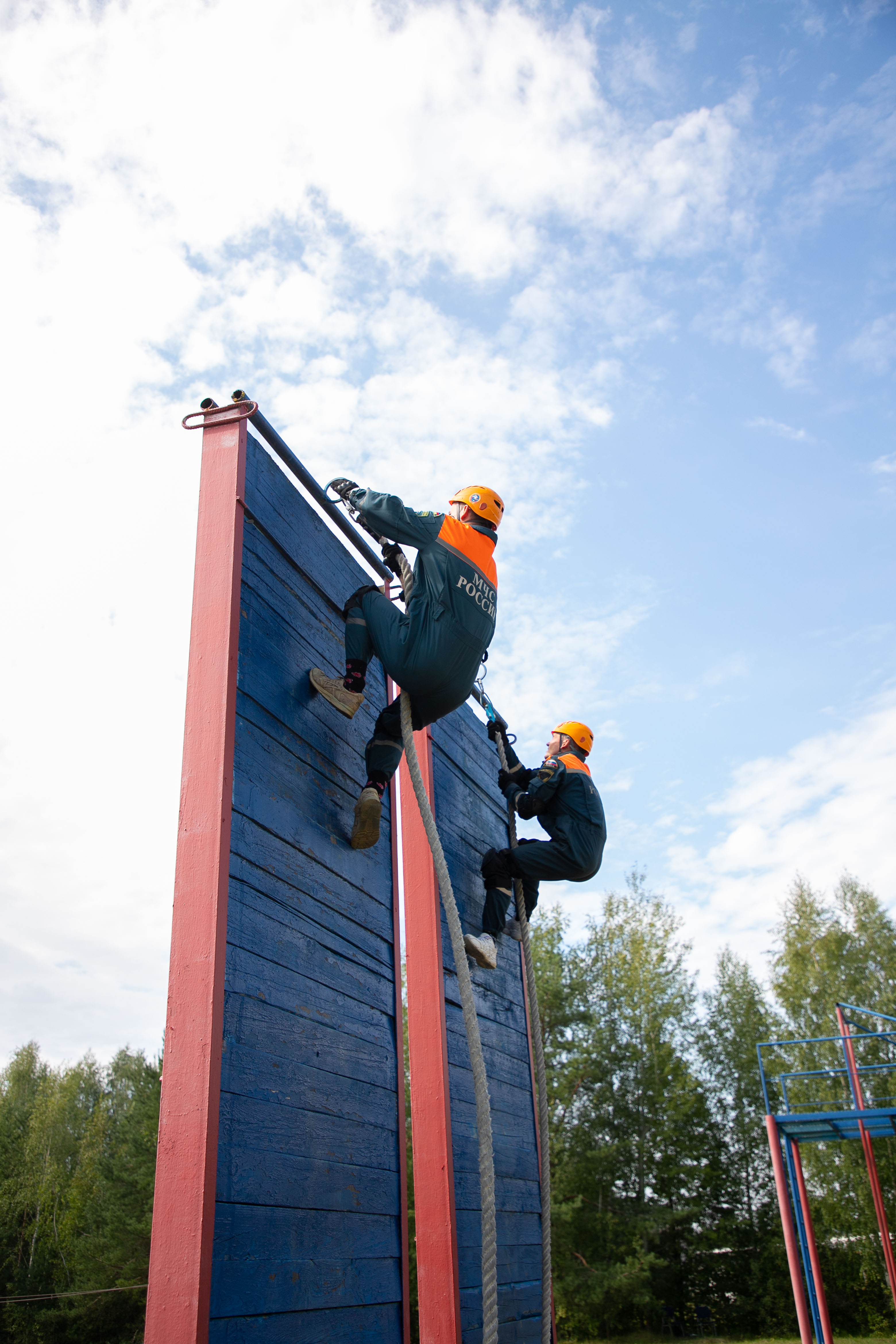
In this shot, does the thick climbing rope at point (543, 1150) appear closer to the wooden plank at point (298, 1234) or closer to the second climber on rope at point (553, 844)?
the wooden plank at point (298, 1234)

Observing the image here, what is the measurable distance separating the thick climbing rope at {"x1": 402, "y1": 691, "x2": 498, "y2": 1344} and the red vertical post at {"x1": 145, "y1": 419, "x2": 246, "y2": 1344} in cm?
54

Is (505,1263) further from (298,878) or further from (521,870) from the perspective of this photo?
(298,878)

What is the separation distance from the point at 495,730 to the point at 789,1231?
7.68 meters

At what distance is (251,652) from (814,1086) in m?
22.4

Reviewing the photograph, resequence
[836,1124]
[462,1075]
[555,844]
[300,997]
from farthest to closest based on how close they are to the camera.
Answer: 1. [836,1124]
2. [555,844]
3. [462,1075]
4. [300,997]

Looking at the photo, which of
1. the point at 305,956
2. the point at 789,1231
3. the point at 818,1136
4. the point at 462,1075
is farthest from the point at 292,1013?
the point at 818,1136

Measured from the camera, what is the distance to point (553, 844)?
4.36 m

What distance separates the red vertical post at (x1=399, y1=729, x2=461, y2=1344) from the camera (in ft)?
10.6

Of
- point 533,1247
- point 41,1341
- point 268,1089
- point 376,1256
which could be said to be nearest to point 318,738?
point 268,1089

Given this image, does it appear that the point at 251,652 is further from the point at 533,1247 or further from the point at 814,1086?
the point at 814,1086

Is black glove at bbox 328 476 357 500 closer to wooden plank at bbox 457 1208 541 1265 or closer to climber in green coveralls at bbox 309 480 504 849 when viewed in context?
climber in green coveralls at bbox 309 480 504 849

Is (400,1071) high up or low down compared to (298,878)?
down

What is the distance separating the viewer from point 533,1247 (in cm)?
443

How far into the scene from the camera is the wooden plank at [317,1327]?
1919 mm
